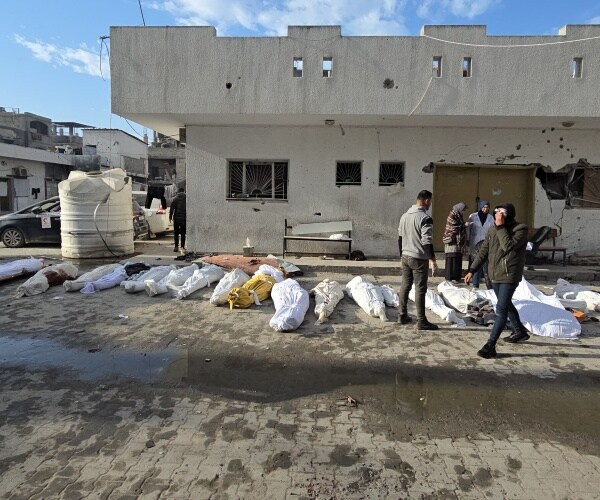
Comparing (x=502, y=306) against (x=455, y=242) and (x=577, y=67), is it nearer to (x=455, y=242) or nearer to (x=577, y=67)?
(x=455, y=242)

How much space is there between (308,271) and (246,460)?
634 centimetres

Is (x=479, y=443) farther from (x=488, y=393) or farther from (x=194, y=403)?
(x=194, y=403)

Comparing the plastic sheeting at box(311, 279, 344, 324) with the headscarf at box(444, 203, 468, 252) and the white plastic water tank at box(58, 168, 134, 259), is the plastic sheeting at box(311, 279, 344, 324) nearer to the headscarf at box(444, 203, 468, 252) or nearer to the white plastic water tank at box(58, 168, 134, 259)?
the headscarf at box(444, 203, 468, 252)

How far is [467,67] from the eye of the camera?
29.6 ft

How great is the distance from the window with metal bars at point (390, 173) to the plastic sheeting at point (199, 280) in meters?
4.67

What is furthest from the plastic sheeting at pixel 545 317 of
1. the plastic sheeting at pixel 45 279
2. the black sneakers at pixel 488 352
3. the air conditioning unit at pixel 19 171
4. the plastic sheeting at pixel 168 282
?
the air conditioning unit at pixel 19 171

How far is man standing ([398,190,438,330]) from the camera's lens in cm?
554

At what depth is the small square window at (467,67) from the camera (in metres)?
8.97

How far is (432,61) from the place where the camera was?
29.5 ft

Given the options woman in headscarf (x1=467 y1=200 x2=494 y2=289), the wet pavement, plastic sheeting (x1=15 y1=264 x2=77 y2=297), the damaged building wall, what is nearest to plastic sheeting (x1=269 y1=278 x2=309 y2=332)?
the wet pavement

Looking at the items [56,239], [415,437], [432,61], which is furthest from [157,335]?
[56,239]

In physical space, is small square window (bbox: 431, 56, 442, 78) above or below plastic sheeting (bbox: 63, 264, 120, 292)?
above

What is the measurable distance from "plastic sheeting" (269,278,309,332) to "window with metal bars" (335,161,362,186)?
4354 mm

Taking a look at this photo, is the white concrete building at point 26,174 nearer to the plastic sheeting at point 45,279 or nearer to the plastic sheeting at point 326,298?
the plastic sheeting at point 45,279
